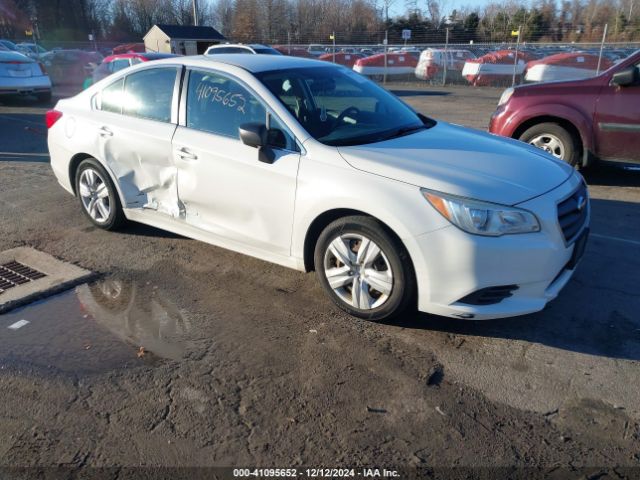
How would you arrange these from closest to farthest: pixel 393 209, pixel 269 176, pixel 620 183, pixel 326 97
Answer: pixel 393 209 → pixel 269 176 → pixel 326 97 → pixel 620 183

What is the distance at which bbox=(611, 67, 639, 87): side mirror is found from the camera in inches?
246

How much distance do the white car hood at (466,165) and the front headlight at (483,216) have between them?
0.05 m

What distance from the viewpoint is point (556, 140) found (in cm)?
692

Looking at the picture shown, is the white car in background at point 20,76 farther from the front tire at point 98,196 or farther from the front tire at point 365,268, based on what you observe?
the front tire at point 365,268

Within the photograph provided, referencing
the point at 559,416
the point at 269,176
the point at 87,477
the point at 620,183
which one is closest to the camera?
the point at 87,477

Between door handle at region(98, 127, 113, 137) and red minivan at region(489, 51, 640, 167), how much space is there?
4894 millimetres

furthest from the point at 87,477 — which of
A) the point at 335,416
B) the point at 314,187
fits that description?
the point at 314,187

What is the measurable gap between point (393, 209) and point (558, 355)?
52.6 inches

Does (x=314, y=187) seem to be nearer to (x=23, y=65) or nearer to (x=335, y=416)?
(x=335, y=416)

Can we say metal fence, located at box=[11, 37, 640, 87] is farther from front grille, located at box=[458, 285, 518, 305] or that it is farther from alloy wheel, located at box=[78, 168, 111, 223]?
front grille, located at box=[458, 285, 518, 305]

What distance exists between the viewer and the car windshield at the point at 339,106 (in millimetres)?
3959

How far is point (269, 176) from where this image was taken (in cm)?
383

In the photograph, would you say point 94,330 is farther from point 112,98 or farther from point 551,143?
point 551,143

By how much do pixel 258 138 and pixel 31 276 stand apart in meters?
2.29
